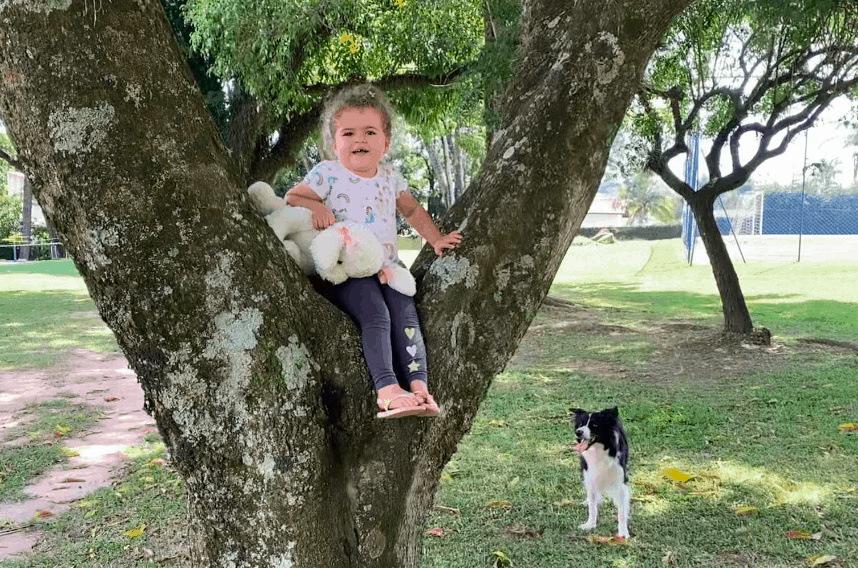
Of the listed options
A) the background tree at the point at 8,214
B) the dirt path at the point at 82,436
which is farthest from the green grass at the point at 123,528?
the background tree at the point at 8,214

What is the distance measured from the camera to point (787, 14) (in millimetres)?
6668

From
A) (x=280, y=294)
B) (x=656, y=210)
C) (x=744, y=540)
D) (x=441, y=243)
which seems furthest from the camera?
(x=656, y=210)

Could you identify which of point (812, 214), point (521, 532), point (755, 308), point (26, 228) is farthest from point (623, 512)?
point (26, 228)

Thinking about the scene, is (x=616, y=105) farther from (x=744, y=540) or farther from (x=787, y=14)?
(x=787, y=14)

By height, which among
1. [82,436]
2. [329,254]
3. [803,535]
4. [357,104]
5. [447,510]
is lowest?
[82,436]

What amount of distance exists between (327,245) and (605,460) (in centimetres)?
232

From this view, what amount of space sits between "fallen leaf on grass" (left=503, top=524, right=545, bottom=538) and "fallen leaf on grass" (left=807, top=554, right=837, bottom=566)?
127cm

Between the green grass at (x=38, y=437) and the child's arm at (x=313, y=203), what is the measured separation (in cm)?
349

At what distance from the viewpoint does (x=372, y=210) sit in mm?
2518

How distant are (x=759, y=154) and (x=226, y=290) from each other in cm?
895

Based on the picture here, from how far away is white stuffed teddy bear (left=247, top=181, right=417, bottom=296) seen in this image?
2.19 metres

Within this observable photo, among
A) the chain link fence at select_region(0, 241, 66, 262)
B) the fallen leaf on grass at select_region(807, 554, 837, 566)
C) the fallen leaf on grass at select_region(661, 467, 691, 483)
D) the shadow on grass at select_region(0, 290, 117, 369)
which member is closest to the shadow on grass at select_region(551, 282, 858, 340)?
the fallen leaf on grass at select_region(661, 467, 691, 483)

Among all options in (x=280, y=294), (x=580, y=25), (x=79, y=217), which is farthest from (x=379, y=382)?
(x=580, y=25)

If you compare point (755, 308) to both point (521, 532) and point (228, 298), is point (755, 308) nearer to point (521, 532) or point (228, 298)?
point (521, 532)
